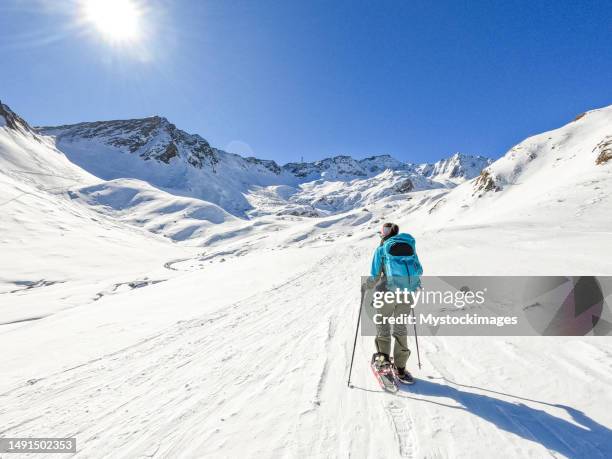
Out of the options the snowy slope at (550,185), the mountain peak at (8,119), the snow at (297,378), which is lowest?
the snow at (297,378)

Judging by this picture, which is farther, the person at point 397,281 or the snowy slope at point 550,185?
the snowy slope at point 550,185

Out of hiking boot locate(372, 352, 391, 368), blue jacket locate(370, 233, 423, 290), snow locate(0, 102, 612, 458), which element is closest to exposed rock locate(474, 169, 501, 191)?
snow locate(0, 102, 612, 458)

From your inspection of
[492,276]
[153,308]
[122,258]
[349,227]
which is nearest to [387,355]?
[492,276]

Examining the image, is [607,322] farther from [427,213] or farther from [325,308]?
[427,213]

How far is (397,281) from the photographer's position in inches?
187

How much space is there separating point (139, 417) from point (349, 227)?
384 feet

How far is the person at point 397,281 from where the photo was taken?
4.76 m

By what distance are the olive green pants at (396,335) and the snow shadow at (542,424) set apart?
0.52 meters

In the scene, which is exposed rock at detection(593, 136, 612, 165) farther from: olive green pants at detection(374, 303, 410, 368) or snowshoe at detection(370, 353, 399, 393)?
snowshoe at detection(370, 353, 399, 393)

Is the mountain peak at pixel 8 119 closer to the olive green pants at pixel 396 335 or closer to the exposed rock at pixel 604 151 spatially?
the olive green pants at pixel 396 335

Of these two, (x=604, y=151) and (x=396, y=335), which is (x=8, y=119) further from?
(x=604, y=151)

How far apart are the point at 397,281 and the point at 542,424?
7.95ft

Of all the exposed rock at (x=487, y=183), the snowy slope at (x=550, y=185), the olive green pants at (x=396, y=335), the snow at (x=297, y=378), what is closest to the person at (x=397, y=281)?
the olive green pants at (x=396, y=335)

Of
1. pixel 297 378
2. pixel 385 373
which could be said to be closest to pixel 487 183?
pixel 385 373
